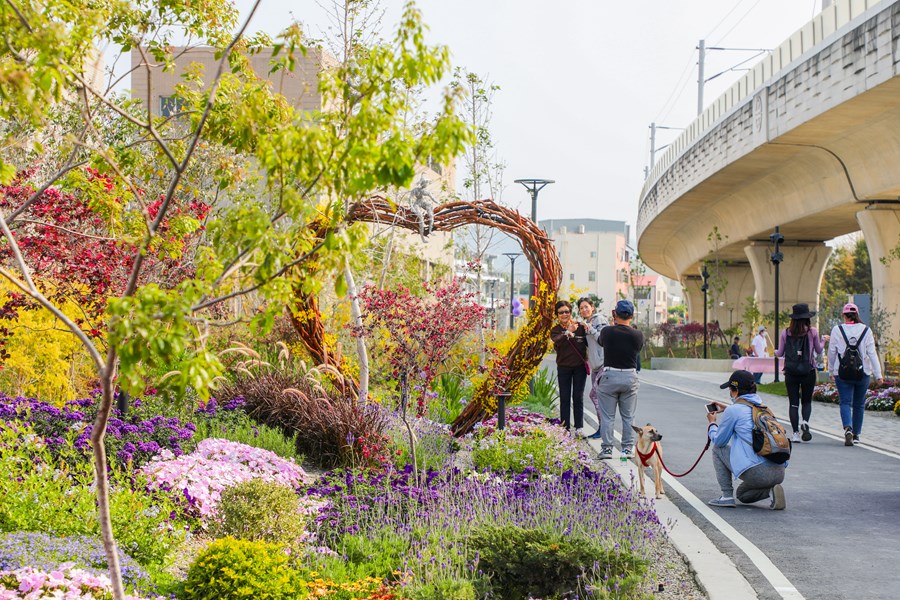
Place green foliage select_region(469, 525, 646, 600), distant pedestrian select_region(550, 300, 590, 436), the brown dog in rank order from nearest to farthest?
green foliage select_region(469, 525, 646, 600), the brown dog, distant pedestrian select_region(550, 300, 590, 436)

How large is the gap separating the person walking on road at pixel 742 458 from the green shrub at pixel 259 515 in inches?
159

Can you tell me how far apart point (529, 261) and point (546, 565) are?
5.96 metres

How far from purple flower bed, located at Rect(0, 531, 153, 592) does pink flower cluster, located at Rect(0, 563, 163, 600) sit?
0.46 ft

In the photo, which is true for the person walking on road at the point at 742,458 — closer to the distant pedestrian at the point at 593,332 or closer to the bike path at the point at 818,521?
the bike path at the point at 818,521

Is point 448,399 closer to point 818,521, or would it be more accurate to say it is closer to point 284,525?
point 818,521

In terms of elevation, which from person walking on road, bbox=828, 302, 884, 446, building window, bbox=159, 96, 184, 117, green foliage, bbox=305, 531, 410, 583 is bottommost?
green foliage, bbox=305, 531, 410, 583

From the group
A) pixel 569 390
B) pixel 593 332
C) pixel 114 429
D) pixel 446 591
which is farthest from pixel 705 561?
pixel 569 390

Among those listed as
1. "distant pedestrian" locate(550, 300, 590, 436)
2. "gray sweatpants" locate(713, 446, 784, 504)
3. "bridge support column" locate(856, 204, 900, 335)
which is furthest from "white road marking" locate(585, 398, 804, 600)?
"bridge support column" locate(856, 204, 900, 335)

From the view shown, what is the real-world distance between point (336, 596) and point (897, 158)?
22.8 metres

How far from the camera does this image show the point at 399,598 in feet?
17.0

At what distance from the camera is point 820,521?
8500mm

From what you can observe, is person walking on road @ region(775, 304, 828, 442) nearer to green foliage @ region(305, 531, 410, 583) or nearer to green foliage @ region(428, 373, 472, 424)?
green foliage @ region(428, 373, 472, 424)

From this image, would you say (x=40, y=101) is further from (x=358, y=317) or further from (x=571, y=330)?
(x=571, y=330)

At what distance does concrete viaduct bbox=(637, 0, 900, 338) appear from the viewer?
2094cm
